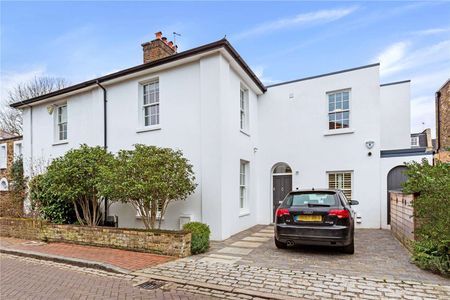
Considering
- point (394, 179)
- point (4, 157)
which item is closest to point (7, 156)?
point (4, 157)

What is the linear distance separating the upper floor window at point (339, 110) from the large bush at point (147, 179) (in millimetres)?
6465

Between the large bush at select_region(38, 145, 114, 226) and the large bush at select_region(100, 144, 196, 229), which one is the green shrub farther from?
the large bush at select_region(38, 145, 114, 226)

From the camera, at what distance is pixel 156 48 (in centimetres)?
1180

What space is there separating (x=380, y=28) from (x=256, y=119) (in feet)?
18.2

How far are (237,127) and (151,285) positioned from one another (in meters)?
6.30

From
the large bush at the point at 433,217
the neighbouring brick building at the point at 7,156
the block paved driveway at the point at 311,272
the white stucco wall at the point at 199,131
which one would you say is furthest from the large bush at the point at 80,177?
the neighbouring brick building at the point at 7,156

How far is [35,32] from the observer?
1007cm

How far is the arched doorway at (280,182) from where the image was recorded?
1182 cm

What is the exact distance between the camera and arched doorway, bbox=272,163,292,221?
38.8 feet

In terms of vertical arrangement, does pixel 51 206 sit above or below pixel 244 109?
below

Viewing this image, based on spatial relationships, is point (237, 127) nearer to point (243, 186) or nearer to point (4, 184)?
point (243, 186)

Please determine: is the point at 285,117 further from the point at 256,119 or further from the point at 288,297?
the point at 288,297

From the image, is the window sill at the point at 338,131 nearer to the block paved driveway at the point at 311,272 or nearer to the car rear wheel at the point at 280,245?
the block paved driveway at the point at 311,272

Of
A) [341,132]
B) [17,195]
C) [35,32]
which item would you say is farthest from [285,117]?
[17,195]
